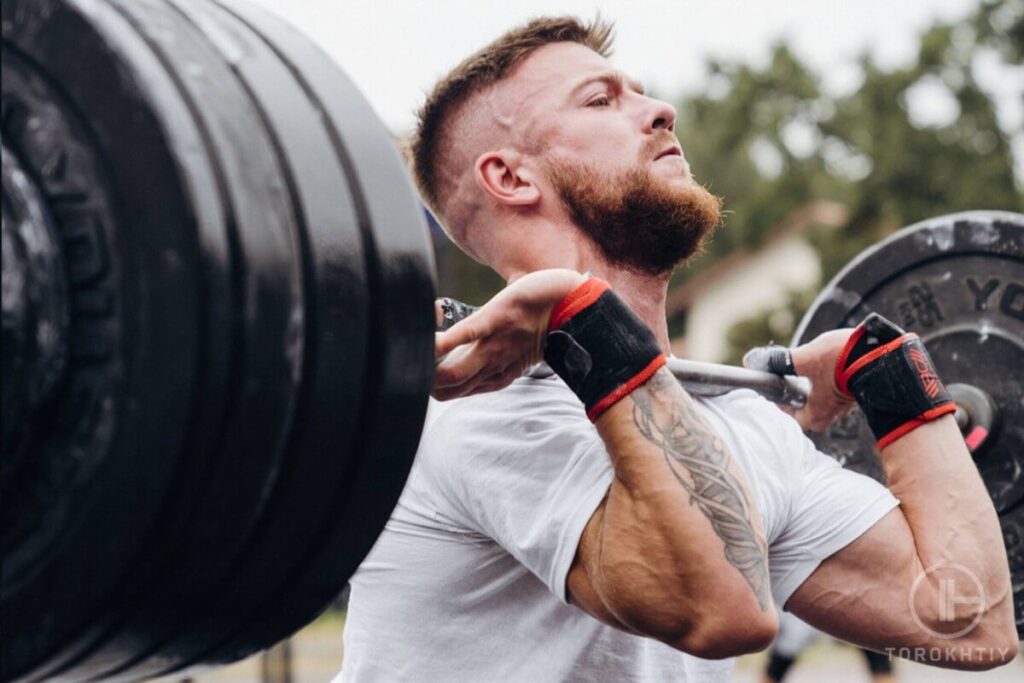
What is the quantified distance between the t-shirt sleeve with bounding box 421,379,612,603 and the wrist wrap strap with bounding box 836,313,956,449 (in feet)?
1.82

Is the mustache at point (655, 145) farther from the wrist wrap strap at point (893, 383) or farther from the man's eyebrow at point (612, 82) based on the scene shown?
the wrist wrap strap at point (893, 383)

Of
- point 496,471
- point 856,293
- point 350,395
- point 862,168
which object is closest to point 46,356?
point 350,395

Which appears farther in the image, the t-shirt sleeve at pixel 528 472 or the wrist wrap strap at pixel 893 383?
the wrist wrap strap at pixel 893 383

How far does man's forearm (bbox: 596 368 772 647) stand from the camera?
1455 mm

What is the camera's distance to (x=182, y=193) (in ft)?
3.28

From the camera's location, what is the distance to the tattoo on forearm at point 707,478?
1491 mm

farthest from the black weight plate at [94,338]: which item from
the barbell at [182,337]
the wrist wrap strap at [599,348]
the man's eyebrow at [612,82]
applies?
the man's eyebrow at [612,82]

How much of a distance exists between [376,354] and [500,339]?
339mm

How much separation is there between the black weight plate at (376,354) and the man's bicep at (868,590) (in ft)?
2.70

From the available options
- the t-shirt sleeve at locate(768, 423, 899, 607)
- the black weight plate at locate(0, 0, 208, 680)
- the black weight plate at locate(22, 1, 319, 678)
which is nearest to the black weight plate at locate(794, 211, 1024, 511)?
the t-shirt sleeve at locate(768, 423, 899, 607)

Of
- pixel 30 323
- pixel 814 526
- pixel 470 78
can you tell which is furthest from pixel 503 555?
pixel 470 78

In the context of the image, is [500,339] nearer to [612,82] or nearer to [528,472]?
[528,472]

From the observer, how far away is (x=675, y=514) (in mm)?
1471

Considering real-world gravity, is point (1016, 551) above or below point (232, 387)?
below
